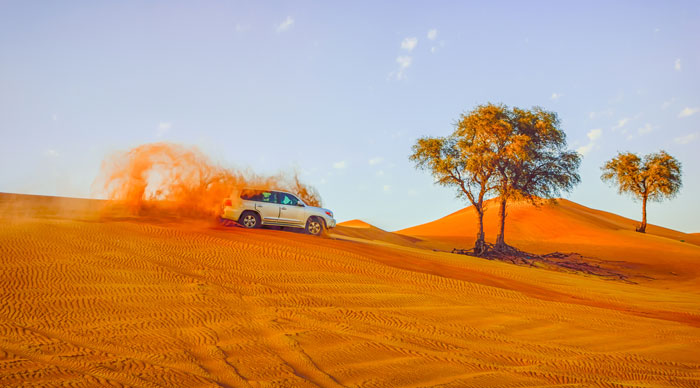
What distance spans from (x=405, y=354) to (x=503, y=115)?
2549cm

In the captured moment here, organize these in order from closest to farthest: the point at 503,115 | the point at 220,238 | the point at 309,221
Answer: the point at 220,238 < the point at 309,221 < the point at 503,115

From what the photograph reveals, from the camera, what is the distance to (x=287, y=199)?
19250mm

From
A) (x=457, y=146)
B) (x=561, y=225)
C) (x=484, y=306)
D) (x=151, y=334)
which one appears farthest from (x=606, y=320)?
(x=561, y=225)

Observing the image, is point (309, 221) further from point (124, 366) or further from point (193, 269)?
point (124, 366)

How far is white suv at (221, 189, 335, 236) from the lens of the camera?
18.1 meters

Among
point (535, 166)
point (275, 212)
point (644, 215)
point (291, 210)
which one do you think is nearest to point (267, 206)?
point (275, 212)

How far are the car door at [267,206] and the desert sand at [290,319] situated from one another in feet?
7.51

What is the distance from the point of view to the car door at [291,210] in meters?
19.1

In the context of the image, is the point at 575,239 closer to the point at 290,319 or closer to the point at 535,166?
the point at 535,166

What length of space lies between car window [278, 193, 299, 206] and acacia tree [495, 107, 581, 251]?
15.0 metres

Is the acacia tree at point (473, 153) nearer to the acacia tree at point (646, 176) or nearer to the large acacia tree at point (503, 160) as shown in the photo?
the large acacia tree at point (503, 160)

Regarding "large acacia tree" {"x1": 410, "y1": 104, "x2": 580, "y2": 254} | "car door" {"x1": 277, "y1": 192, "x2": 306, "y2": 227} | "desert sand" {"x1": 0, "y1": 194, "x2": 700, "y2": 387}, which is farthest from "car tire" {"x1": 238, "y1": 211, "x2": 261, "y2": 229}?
"large acacia tree" {"x1": 410, "y1": 104, "x2": 580, "y2": 254}

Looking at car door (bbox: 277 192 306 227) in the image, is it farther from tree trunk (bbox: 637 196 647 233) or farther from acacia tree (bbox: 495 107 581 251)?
tree trunk (bbox: 637 196 647 233)

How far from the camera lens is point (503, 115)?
30000 millimetres
